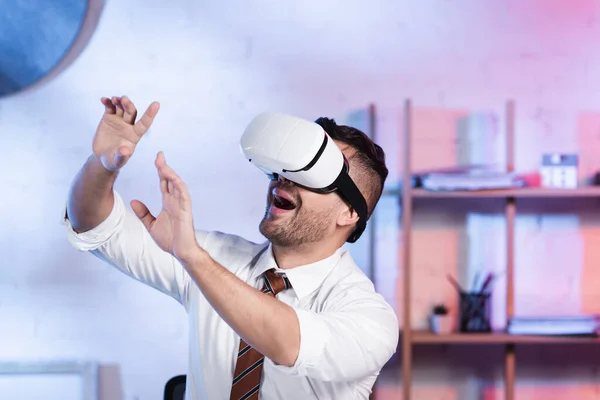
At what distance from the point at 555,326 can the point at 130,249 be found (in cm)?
173

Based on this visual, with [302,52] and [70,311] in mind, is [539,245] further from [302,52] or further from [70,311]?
[70,311]

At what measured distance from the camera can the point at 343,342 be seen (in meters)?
1.35

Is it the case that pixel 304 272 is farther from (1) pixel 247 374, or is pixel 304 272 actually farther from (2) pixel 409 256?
(2) pixel 409 256

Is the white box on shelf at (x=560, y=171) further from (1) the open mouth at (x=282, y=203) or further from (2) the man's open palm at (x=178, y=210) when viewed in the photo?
(2) the man's open palm at (x=178, y=210)

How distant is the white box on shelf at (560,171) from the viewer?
2.86 m

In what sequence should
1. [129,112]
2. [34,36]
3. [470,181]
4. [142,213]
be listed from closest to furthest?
[142,213], [129,112], [470,181], [34,36]

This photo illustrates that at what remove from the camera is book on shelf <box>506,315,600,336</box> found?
110 inches

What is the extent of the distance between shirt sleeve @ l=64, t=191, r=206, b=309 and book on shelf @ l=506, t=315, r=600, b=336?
1.44 m

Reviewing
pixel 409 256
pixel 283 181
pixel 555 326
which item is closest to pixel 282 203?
pixel 283 181

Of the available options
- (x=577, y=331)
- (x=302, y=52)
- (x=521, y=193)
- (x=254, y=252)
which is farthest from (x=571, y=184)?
(x=254, y=252)

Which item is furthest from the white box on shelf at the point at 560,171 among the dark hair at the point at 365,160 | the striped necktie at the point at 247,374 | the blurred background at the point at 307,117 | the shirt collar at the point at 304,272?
the striped necktie at the point at 247,374

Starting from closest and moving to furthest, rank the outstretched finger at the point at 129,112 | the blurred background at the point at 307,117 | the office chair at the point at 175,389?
the outstretched finger at the point at 129,112 < the office chair at the point at 175,389 < the blurred background at the point at 307,117

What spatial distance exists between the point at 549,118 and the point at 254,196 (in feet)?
4.12

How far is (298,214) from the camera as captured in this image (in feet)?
5.60
